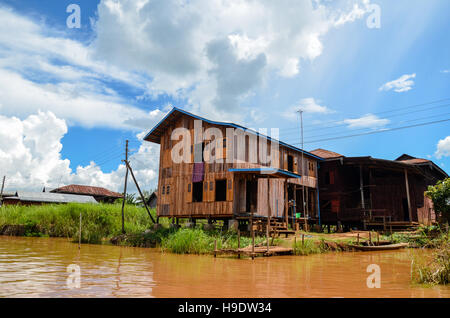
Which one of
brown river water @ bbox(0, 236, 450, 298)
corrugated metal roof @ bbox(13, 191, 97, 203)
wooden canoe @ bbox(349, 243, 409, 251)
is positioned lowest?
brown river water @ bbox(0, 236, 450, 298)

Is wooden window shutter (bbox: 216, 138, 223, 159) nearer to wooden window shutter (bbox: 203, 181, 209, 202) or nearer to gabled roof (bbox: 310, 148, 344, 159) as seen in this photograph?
wooden window shutter (bbox: 203, 181, 209, 202)

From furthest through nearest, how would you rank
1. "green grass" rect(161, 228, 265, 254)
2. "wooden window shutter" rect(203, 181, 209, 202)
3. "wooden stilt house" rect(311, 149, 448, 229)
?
1. "wooden stilt house" rect(311, 149, 448, 229)
2. "wooden window shutter" rect(203, 181, 209, 202)
3. "green grass" rect(161, 228, 265, 254)

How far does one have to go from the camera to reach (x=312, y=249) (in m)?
14.4

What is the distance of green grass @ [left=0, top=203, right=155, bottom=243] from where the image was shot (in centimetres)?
2270

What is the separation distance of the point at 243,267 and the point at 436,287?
5.12 meters

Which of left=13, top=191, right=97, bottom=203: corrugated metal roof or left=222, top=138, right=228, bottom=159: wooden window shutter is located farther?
left=13, top=191, right=97, bottom=203: corrugated metal roof

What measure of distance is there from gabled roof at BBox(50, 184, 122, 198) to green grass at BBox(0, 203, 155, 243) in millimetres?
19225

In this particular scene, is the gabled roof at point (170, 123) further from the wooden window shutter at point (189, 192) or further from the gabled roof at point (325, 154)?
the wooden window shutter at point (189, 192)

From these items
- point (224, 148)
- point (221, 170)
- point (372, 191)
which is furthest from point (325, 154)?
point (221, 170)

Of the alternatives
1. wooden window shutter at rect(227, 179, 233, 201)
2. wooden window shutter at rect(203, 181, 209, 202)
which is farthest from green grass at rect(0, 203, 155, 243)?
wooden window shutter at rect(227, 179, 233, 201)

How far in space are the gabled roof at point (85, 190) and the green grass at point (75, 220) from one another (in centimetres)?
1923

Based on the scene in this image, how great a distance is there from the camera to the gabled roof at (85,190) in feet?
146

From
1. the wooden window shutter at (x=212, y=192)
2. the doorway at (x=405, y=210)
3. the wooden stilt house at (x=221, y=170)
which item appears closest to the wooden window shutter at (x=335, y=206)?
the wooden stilt house at (x=221, y=170)

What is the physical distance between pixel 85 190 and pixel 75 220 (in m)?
23.7
